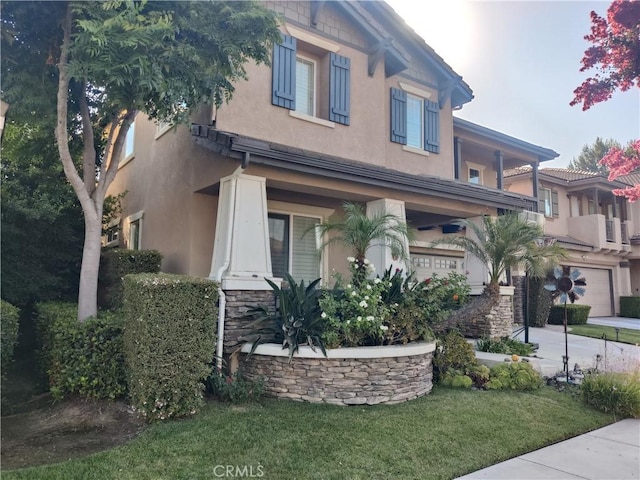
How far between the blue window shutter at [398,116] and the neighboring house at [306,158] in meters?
0.03

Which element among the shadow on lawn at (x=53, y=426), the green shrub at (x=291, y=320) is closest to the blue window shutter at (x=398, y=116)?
the green shrub at (x=291, y=320)

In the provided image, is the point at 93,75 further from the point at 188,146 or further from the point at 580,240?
the point at 580,240

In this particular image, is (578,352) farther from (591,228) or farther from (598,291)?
(598,291)

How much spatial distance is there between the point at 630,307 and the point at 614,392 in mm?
20433

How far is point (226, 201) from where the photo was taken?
8.18 meters

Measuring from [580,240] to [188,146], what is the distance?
2066 centimetres

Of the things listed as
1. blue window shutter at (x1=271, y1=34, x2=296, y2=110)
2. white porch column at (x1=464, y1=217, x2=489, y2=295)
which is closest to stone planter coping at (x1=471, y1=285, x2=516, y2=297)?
white porch column at (x1=464, y1=217, x2=489, y2=295)

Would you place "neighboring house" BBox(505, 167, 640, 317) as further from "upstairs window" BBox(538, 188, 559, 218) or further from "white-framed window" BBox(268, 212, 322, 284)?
"white-framed window" BBox(268, 212, 322, 284)

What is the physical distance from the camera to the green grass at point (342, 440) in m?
4.59

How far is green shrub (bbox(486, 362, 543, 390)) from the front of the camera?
8117 millimetres

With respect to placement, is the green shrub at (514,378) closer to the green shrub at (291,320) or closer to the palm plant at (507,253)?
the palm plant at (507,253)

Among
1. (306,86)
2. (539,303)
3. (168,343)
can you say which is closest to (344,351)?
(168,343)

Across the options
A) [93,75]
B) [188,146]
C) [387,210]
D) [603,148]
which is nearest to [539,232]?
[387,210]

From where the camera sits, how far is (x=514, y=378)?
8211 mm
